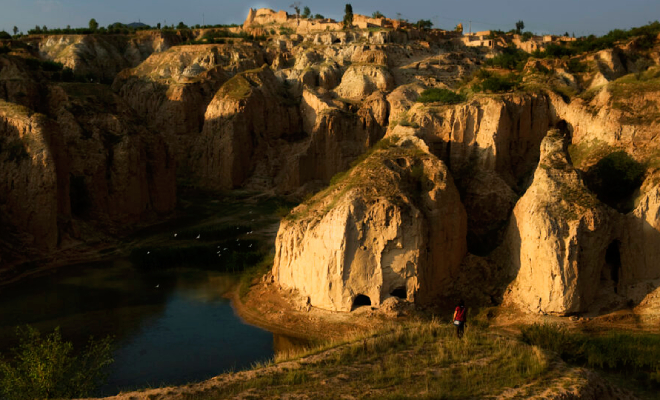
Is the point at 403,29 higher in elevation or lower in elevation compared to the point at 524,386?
higher

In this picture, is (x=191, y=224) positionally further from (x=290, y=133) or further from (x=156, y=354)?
(x=156, y=354)

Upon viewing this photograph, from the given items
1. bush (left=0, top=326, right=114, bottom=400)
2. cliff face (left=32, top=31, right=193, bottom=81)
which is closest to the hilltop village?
bush (left=0, top=326, right=114, bottom=400)

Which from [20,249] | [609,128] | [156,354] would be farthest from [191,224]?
[609,128]

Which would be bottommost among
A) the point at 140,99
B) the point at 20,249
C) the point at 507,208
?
the point at 20,249

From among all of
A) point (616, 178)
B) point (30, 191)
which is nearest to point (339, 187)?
point (616, 178)

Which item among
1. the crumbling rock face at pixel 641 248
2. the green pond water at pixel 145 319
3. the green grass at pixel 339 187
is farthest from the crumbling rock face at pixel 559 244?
the green pond water at pixel 145 319

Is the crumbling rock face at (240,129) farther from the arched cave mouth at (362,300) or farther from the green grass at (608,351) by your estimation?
the green grass at (608,351)

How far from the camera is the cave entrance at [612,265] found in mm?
21797

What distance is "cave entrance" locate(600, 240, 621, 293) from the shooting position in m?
21.8

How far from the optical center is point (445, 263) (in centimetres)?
2288

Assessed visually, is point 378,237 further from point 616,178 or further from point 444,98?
point 444,98

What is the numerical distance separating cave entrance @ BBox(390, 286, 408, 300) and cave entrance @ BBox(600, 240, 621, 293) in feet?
20.4

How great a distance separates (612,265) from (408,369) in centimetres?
1060

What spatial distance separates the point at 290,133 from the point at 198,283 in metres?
23.6
